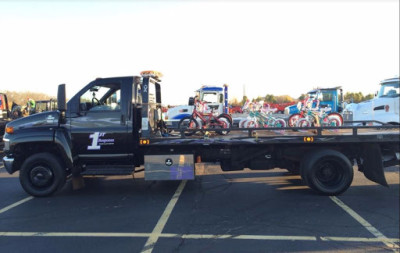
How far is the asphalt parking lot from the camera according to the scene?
13.1 ft

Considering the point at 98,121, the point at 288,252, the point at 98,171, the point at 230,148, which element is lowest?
the point at 288,252

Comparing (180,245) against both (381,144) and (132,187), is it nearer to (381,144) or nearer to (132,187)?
(132,187)

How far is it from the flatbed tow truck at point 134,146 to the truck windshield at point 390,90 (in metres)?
3.45

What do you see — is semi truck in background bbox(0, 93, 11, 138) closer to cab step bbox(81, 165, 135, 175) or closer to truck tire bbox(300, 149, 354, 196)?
cab step bbox(81, 165, 135, 175)

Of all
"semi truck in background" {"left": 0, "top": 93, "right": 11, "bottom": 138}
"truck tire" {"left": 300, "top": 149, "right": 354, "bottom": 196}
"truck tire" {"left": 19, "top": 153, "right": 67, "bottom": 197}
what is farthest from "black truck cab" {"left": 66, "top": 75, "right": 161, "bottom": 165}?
"semi truck in background" {"left": 0, "top": 93, "right": 11, "bottom": 138}

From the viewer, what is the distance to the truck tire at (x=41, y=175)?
6.07 meters

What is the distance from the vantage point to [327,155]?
19.8 ft

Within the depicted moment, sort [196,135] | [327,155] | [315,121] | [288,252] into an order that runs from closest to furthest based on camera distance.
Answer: [288,252] → [327,155] → [196,135] → [315,121]

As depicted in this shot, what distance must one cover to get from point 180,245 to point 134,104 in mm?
3129

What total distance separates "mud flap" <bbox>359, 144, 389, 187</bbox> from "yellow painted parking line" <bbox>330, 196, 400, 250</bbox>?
93 cm

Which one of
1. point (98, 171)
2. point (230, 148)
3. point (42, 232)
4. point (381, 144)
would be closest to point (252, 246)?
point (230, 148)

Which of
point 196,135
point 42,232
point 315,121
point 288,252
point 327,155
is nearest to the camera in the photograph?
point 288,252

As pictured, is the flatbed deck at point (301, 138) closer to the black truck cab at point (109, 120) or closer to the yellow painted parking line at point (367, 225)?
the black truck cab at point (109, 120)

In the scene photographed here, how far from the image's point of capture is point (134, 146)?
616 centimetres
